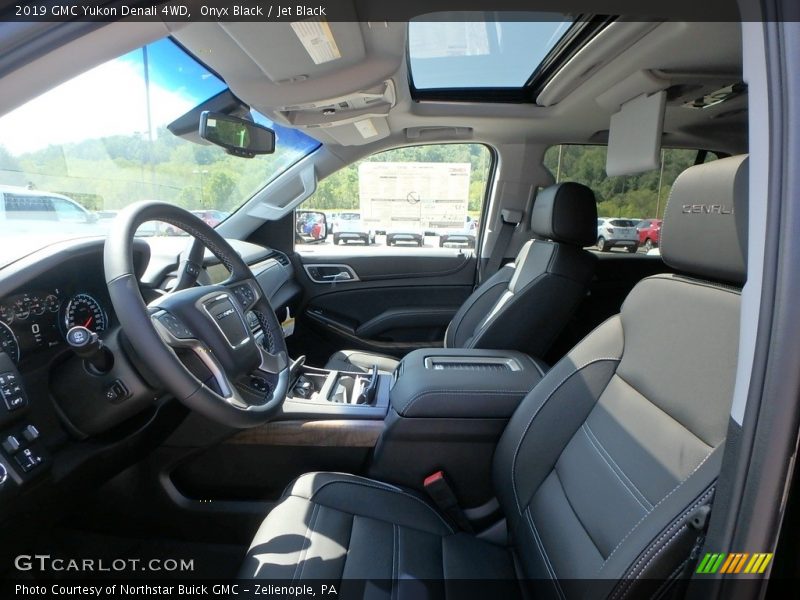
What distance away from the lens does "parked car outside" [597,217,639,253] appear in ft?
10.2

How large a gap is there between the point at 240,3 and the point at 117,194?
1.18 metres

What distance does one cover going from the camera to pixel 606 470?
1.00m

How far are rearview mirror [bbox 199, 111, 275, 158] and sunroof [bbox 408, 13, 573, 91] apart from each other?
677 millimetres

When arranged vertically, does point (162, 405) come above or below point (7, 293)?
below

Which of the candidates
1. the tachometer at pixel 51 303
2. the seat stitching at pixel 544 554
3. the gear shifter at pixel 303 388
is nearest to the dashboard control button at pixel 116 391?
the tachometer at pixel 51 303

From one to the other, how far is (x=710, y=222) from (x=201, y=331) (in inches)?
45.2

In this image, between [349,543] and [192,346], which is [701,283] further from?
[192,346]

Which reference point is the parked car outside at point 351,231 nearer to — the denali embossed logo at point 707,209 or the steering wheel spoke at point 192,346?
the steering wheel spoke at point 192,346

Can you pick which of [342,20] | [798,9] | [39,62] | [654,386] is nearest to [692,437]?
[654,386]

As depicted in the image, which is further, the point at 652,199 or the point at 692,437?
the point at 652,199

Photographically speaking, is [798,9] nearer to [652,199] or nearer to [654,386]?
[654,386]

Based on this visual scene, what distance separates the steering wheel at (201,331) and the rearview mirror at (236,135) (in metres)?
0.42

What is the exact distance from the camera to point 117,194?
Result: 200cm

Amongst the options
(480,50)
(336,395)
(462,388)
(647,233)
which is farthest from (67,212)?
(647,233)
